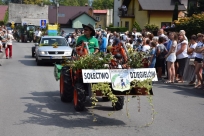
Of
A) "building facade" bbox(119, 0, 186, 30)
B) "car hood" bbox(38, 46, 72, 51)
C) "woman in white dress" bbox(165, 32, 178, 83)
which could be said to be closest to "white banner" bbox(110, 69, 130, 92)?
"woman in white dress" bbox(165, 32, 178, 83)

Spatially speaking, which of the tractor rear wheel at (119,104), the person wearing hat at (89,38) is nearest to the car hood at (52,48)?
the person wearing hat at (89,38)

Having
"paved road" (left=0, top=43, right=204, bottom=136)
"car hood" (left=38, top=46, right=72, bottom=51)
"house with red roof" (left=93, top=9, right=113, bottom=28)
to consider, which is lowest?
"paved road" (left=0, top=43, right=204, bottom=136)

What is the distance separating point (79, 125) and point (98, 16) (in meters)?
104

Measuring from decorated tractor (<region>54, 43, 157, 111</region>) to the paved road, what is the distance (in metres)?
0.53

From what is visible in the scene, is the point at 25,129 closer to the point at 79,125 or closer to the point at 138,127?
the point at 79,125

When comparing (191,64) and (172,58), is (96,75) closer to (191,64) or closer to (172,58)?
(172,58)

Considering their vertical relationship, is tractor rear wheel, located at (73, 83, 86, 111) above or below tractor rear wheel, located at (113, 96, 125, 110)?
above

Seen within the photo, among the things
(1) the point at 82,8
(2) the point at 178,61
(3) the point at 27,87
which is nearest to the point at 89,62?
(3) the point at 27,87

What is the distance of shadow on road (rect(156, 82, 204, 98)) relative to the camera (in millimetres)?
12981

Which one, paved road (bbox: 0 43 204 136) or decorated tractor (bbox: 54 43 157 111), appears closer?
paved road (bbox: 0 43 204 136)

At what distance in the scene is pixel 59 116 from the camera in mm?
9227

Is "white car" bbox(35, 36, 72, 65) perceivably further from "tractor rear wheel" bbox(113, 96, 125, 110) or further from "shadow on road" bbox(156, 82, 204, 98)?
"tractor rear wheel" bbox(113, 96, 125, 110)

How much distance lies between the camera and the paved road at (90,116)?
7.97 m

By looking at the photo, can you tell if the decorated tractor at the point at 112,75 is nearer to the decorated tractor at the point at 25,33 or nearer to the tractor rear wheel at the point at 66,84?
the tractor rear wheel at the point at 66,84
